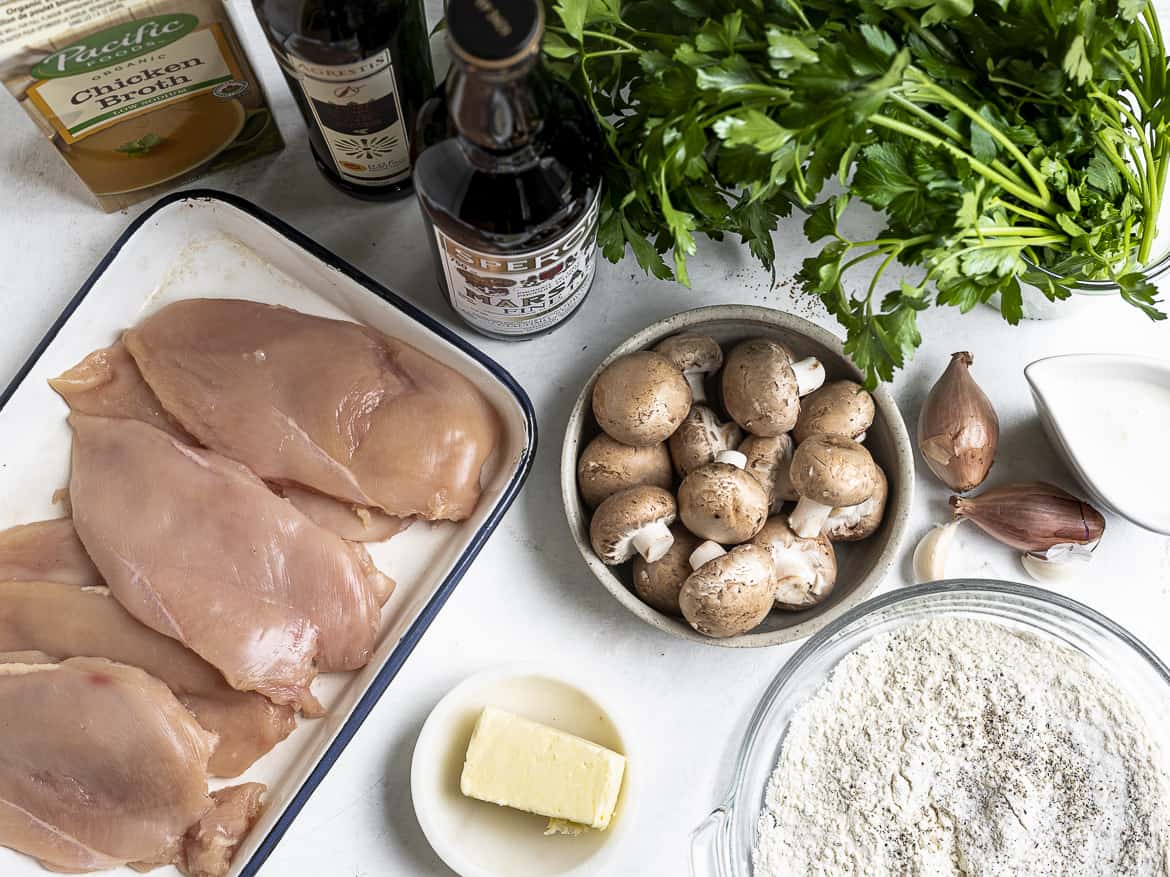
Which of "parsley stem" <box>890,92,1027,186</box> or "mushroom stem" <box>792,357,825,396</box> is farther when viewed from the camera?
"mushroom stem" <box>792,357,825,396</box>

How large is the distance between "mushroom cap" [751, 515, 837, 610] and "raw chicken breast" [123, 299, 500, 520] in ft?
1.29

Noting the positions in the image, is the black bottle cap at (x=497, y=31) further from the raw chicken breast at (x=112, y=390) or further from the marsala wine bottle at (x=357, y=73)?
the raw chicken breast at (x=112, y=390)

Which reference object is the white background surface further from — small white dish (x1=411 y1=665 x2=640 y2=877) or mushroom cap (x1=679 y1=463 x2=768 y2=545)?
mushroom cap (x1=679 y1=463 x2=768 y2=545)

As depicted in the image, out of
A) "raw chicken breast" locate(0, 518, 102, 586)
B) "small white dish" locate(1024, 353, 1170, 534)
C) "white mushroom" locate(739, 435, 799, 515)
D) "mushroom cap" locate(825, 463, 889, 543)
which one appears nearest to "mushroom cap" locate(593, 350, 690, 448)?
"white mushroom" locate(739, 435, 799, 515)

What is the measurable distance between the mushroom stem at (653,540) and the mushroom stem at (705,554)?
0.04 m

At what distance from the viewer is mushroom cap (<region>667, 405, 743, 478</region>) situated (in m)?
1.24

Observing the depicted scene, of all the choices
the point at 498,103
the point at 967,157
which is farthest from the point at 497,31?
the point at 967,157

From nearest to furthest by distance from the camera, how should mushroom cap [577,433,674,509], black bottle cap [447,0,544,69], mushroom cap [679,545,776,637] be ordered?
black bottle cap [447,0,544,69] < mushroom cap [679,545,776,637] < mushroom cap [577,433,674,509]

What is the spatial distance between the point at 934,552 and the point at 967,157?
558 millimetres

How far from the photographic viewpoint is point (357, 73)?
3.48 feet

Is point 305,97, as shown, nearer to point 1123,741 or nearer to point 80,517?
point 80,517

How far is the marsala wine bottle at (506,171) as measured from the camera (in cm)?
75

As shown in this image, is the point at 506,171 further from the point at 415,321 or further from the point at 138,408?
the point at 138,408

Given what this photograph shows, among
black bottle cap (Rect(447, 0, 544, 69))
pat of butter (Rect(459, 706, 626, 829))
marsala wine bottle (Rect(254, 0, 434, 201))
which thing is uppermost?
black bottle cap (Rect(447, 0, 544, 69))
